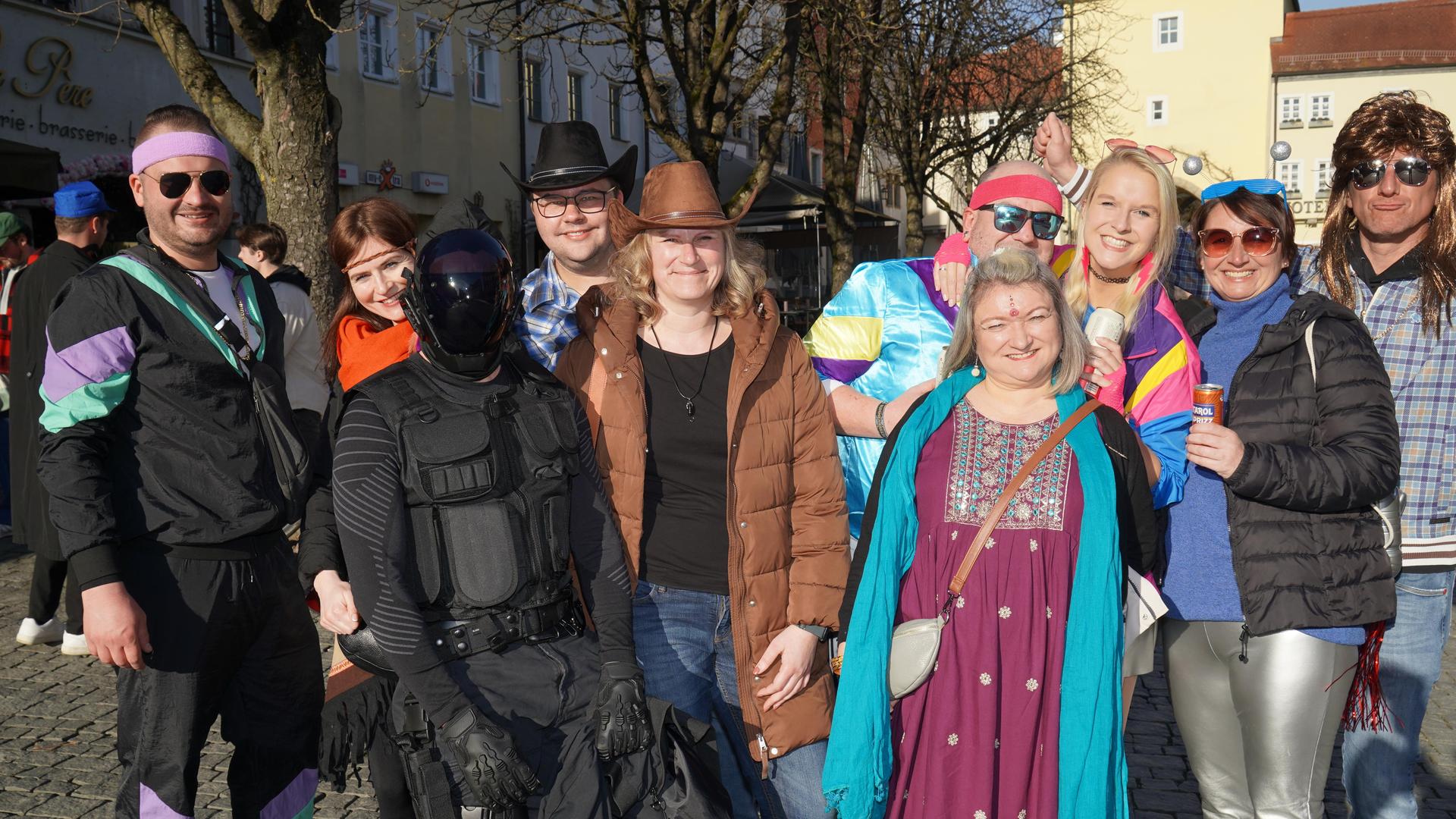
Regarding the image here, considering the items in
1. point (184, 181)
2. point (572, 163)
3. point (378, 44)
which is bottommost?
point (184, 181)

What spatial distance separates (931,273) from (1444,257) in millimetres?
1429

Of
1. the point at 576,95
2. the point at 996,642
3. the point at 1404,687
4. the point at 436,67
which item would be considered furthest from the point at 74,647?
the point at 576,95

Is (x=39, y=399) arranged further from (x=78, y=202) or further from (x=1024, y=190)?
(x=1024, y=190)

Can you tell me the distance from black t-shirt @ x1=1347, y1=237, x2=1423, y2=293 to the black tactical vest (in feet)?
8.10

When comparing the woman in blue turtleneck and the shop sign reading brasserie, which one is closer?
the woman in blue turtleneck

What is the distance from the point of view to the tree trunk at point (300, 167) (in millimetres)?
7867

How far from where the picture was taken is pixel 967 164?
2258 cm

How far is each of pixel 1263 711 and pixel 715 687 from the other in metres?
1.44

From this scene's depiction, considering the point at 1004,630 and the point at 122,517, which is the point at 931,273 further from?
the point at 122,517

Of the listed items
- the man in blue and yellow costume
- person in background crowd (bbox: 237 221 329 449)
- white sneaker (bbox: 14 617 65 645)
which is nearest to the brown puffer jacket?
the man in blue and yellow costume

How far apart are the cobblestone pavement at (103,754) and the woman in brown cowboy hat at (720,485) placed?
1.38 m

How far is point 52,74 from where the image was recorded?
13.9 metres

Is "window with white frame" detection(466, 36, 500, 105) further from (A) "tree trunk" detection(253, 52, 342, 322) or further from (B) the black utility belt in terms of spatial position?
(B) the black utility belt

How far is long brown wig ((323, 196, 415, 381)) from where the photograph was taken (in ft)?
11.8
